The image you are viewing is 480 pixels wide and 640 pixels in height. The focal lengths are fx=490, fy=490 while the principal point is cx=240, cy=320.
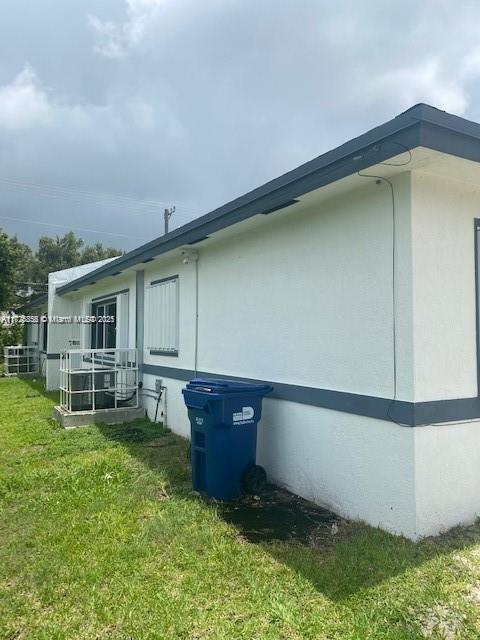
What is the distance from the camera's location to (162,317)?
878 cm

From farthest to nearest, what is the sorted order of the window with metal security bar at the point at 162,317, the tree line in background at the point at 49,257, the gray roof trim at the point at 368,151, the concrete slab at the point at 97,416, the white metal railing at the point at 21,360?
the tree line in background at the point at 49,257 → the white metal railing at the point at 21,360 → the concrete slab at the point at 97,416 → the window with metal security bar at the point at 162,317 → the gray roof trim at the point at 368,151

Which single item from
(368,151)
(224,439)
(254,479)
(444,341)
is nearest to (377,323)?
(444,341)

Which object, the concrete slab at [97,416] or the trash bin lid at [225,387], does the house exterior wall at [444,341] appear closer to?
the trash bin lid at [225,387]

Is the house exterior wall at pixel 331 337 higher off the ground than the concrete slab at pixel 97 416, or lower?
higher

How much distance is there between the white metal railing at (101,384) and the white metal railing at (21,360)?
38.5 feet

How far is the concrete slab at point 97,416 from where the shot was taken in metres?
8.84

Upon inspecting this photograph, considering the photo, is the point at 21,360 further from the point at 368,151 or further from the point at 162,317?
the point at 368,151

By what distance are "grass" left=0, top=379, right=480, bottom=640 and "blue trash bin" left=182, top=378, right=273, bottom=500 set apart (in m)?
0.30

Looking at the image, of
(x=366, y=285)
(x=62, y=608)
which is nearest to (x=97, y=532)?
(x=62, y=608)

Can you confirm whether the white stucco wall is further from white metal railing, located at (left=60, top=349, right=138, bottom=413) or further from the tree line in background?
the tree line in background

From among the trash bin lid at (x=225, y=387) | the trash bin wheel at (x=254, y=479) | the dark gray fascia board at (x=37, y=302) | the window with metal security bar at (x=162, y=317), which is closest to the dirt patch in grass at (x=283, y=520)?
the trash bin wheel at (x=254, y=479)

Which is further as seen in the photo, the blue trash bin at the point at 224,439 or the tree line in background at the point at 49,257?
the tree line in background at the point at 49,257

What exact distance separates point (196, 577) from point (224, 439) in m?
1.63

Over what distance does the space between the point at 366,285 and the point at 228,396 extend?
1685 millimetres
